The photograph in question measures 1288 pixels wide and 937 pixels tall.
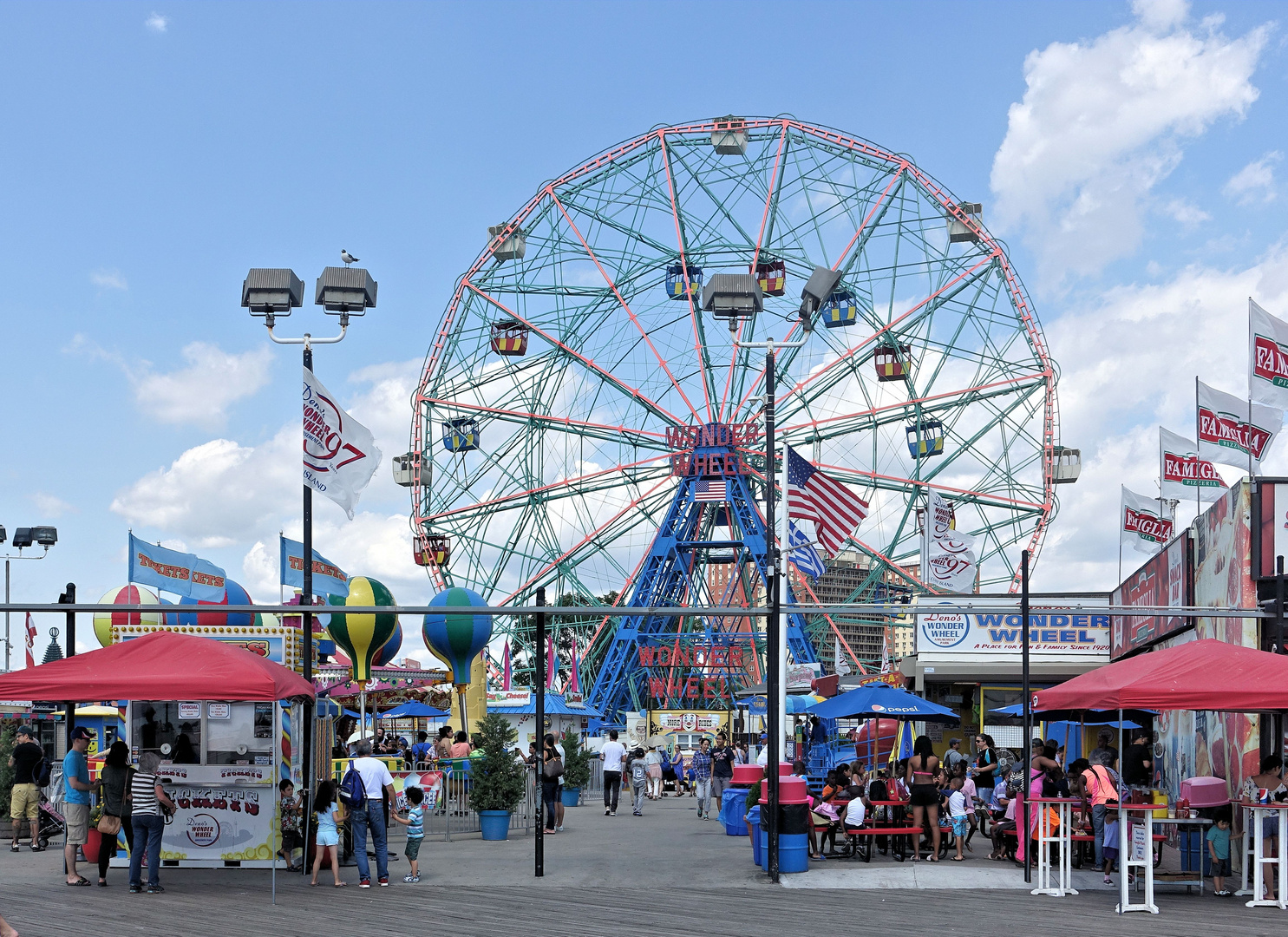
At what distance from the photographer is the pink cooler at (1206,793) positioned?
593 inches

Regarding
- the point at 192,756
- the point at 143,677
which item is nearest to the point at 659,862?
the point at 192,756

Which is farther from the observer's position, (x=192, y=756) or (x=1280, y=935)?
(x=192, y=756)

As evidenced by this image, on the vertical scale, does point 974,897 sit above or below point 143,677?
below

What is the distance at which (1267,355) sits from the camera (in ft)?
59.9

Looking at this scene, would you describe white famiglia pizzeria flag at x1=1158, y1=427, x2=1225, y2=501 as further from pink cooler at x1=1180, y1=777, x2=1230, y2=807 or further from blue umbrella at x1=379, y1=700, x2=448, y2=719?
blue umbrella at x1=379, y1=700, x2=448, y2=719

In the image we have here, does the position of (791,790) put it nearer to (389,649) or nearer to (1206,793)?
(1206,793)

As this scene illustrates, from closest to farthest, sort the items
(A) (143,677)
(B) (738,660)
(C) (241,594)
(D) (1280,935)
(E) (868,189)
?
(D) (1280,935)
(A) (143,677)
(C) (241,594)
(E) (868,189)
(B) (738,660)

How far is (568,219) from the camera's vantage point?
1551 inches

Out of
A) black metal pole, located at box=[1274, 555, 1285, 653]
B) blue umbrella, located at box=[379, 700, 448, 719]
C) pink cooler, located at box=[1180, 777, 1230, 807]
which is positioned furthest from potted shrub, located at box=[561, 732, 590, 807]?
black metal pole, located at box=[1274, 555, 1285, 653]

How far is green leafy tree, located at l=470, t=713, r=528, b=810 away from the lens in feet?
68.2

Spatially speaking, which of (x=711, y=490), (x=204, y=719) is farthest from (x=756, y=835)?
(x=711, y=490)

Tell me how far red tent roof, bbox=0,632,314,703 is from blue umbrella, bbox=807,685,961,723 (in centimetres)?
838

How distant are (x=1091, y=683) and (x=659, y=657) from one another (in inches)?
1094

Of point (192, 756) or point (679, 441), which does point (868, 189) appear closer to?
point (679, 441)
